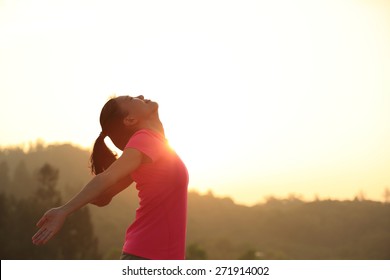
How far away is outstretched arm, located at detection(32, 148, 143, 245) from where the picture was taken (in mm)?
3234

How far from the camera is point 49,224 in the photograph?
3248mm

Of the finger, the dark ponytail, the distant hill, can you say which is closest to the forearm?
the finger

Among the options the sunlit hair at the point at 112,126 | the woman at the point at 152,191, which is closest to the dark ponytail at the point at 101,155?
the sunlit hair at the point at 112,126

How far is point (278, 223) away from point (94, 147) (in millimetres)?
65969

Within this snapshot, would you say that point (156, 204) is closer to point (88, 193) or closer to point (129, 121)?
point (88, 193)

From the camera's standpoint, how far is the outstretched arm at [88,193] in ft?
10.6

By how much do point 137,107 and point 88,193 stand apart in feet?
2.23

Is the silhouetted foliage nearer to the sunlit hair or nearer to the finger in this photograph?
the sunlit hair

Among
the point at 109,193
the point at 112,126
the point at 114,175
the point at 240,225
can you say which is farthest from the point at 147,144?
the point at 240,225

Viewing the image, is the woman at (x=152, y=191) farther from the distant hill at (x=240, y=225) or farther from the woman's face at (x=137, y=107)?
the distant hill at (x=240, y=225)

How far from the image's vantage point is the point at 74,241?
57.6m
